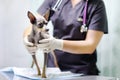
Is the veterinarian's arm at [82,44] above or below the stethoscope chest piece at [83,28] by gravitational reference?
below

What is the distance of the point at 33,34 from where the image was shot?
109 centimetres

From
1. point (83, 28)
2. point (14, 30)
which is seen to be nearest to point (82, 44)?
point (83, 28)

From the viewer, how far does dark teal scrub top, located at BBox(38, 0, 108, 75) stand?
4.13 feet


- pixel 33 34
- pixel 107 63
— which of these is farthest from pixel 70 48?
pixel 107 63

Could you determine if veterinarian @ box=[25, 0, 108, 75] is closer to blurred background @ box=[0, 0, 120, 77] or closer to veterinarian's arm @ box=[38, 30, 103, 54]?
veterinarian's arm @ box=[38, 30, 103, 54]

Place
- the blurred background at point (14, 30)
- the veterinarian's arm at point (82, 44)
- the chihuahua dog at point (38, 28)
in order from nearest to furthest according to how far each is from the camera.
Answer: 1. the chihuahua dog at point (38, 28)
2. the veterinarian's arm at point (82, 44)
3. the blurred background at point (14, 30)

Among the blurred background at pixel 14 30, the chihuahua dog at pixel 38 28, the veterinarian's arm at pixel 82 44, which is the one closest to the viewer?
the chihuahua dog at pixel 38 28

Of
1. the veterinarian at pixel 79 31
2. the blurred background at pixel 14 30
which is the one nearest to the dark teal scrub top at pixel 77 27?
the veterinarian at pixel 79 31

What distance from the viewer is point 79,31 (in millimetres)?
1283

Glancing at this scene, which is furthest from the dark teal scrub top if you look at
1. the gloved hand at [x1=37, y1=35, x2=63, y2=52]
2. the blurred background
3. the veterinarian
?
the blurred background

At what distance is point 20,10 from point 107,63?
78 centimetres

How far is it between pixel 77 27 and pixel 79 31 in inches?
0.9

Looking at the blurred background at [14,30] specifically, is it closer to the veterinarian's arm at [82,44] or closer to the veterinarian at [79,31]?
the veterinarian at [79,31]

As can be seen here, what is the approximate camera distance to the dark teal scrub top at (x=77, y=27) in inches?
49.6
